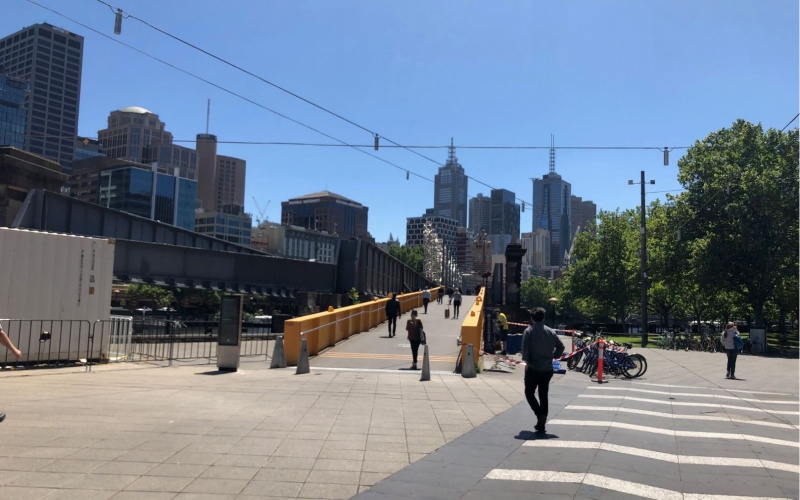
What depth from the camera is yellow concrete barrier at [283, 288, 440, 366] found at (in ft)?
54.8

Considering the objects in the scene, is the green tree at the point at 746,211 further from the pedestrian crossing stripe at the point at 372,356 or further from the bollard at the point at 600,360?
the pedestrian crossing stripe at the point at 372,356

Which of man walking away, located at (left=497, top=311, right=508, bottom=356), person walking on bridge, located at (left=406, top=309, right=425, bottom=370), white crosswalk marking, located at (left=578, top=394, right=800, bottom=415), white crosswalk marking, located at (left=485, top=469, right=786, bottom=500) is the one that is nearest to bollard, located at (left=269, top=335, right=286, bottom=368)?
person walking on bridge, located at (left=406, top=309, right=425, bottom=370)

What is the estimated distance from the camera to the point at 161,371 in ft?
48.3

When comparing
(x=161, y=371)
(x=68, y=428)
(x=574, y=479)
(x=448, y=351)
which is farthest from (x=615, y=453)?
(x=448, y=351)

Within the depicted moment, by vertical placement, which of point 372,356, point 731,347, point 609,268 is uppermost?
point 609,268

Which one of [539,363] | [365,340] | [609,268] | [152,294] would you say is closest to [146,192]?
[152,294]

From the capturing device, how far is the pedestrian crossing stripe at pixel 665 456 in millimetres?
7395

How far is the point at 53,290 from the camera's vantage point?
48.2 feet

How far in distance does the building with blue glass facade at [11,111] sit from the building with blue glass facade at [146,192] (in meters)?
34.6

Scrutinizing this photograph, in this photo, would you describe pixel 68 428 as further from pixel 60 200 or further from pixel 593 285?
pixel 593 285

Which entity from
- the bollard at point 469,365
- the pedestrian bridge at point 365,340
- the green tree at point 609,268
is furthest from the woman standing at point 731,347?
the green tree at point 609,268

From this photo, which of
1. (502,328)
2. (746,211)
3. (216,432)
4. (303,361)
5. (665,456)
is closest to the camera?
(665,456)

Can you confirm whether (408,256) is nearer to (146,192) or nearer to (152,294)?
(152,294)

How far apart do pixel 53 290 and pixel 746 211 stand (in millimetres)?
33851
